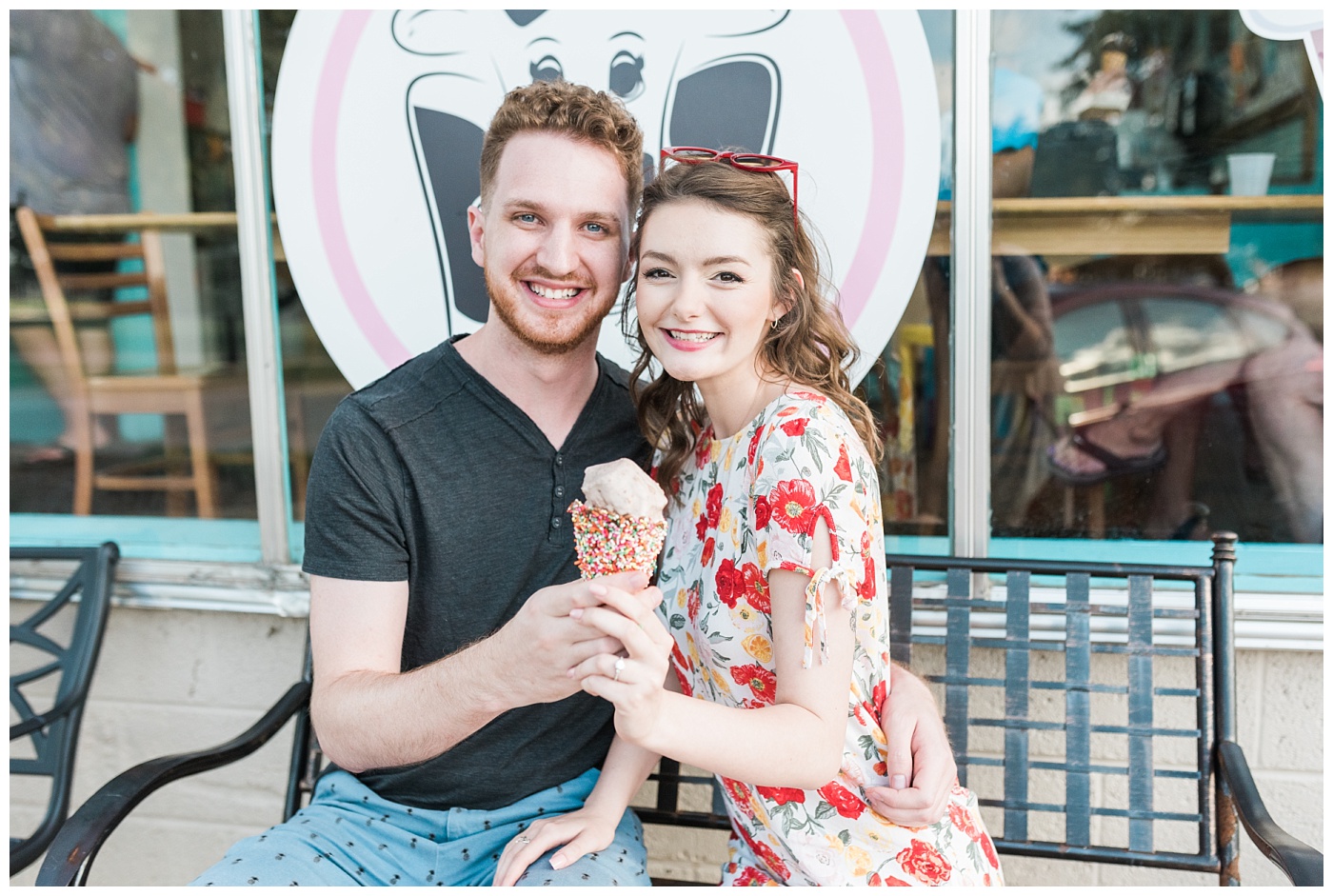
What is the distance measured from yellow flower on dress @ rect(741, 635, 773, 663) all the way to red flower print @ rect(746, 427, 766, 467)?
29 cm

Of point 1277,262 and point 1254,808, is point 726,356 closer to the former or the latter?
point 1254,808

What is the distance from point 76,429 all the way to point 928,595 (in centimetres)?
270

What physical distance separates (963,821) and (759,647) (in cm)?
51

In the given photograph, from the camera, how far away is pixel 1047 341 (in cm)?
242

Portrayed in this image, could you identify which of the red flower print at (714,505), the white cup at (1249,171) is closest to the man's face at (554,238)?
the red flower print at (714,505)

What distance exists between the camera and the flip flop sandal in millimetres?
2396

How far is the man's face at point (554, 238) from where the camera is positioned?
173 cm

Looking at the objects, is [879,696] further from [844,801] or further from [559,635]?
[559,635]

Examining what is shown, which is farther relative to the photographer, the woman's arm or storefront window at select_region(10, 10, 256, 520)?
storefront window at select_region(10, 10, 256, 520)

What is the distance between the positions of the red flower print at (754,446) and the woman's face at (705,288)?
13 cm

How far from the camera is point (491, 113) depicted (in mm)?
2275

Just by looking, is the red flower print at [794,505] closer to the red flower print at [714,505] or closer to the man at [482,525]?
the red flower print at [714,505]

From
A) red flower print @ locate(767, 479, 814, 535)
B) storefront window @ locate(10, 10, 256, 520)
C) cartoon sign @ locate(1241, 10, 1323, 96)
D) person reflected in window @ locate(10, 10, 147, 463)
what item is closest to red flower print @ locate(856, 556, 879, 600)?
red flower print @ locate(767, 479, 814, 535)

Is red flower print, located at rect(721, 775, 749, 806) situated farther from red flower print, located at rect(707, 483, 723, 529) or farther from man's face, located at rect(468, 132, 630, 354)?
man's face, located at rect(468, 132, 630, 354)
